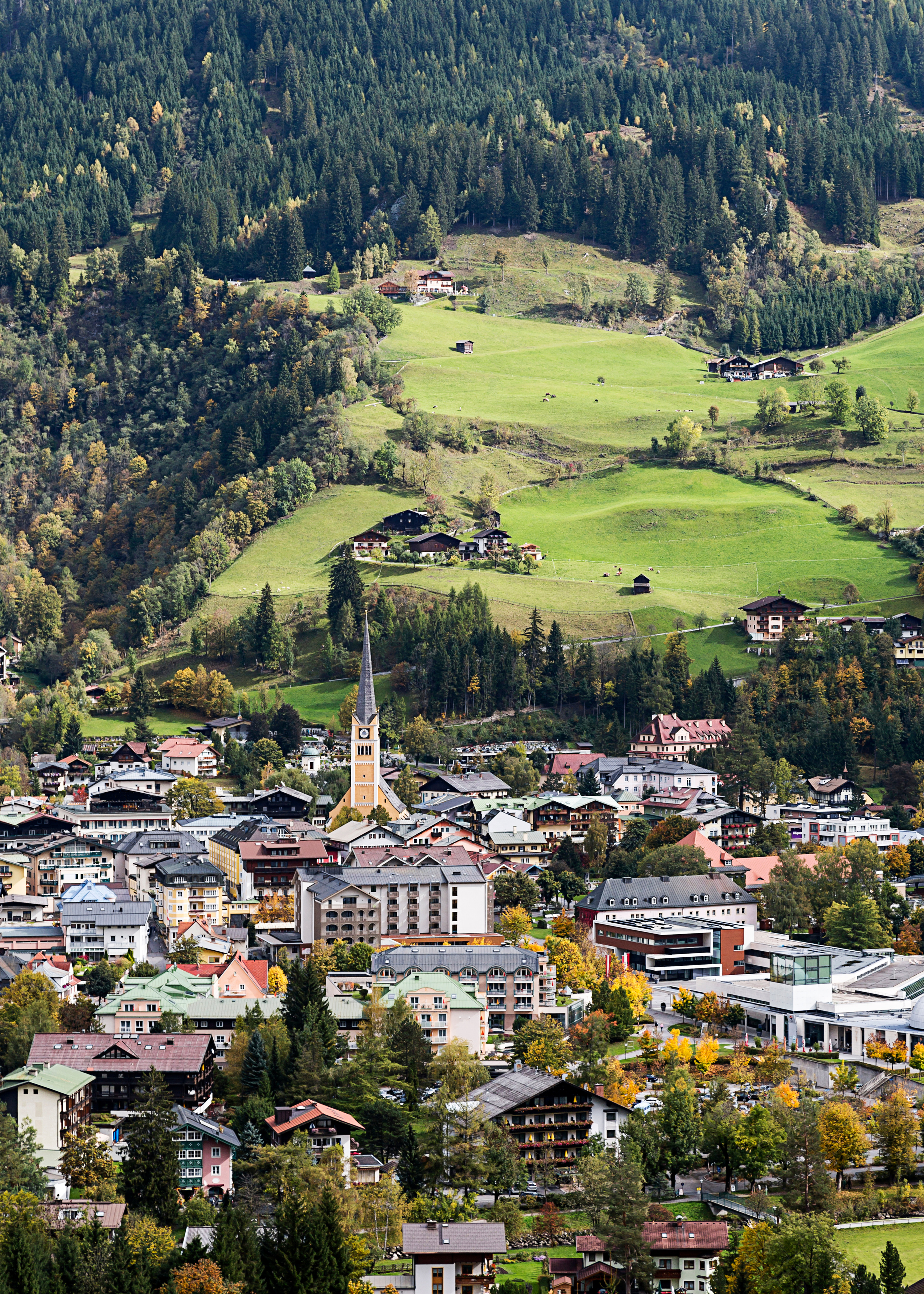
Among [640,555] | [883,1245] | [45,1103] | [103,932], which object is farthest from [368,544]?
[883,1245]

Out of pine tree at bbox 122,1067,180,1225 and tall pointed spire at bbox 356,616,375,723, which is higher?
pine tree at bbox 122,1067,180,1225

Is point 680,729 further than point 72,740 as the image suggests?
No

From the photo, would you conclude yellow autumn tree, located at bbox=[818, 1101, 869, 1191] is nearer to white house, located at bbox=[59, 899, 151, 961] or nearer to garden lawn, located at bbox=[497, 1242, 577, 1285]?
garden lawn, located at bbox=[497, 1242, 577, 1285]

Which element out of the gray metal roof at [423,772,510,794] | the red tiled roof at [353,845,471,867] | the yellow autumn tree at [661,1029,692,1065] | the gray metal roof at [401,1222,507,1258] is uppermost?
the gray metal roof at [401,1222,507,1258]

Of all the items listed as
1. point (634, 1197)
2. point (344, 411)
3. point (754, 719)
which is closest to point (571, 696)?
point (754, 719)

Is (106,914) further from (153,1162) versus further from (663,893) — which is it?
(153,1162)

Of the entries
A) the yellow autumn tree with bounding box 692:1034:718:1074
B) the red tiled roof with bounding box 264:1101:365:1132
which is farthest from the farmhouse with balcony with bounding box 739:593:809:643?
the red tiled roof with bounding box 264:1101:365:1132

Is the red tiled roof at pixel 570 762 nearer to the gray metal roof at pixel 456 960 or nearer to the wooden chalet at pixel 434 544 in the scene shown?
the wooden chalet at pixel 434 544
